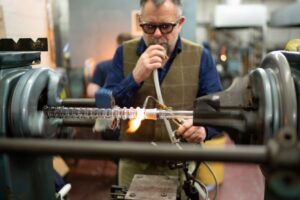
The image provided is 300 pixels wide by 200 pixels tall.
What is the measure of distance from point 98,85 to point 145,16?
1432 mm

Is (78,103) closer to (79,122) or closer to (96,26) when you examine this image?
(79,122)

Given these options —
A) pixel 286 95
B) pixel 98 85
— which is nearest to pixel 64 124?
pixel 286 95

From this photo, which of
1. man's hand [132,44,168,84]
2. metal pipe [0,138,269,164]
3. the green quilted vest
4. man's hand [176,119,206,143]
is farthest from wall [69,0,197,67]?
metal pipe [0,138,269,164]

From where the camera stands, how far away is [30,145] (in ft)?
1.37

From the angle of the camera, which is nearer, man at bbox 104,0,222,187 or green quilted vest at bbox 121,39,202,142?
man at bbox 104,0,222,187

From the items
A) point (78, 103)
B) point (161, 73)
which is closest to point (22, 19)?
point (78, 103)

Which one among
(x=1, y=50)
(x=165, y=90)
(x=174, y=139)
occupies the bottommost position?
(x=174, y=139)

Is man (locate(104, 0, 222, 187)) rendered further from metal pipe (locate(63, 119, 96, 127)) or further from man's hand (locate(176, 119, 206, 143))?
metal pipe (locate(63, 119, 96, 127))

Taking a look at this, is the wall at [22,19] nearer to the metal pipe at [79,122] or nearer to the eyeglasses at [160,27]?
the metal pipe at [79,122]

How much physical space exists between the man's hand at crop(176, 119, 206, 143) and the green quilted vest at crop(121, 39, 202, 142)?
0.51 ft

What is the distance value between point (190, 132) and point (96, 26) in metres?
2.52

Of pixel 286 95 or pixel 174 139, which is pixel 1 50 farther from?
pixel 286 95

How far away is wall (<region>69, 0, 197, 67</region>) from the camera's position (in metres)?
2.99

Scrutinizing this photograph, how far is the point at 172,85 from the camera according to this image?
1.20 m
